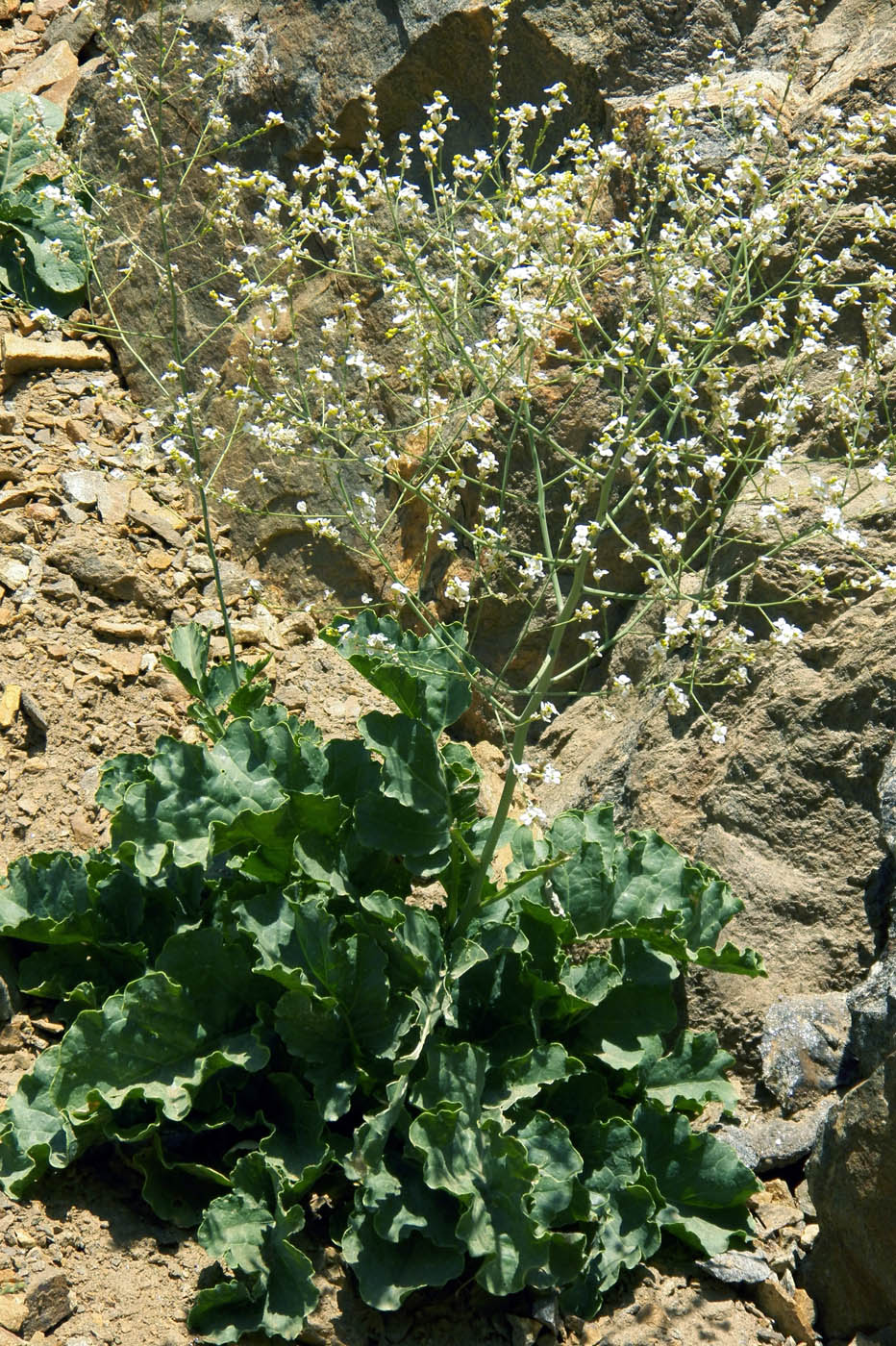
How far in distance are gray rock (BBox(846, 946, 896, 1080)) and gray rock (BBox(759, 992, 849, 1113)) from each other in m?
0.15

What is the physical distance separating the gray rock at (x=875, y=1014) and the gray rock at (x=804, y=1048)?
5.8 inches

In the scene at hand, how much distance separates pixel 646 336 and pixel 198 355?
2.99m

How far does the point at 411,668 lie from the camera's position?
136 inches

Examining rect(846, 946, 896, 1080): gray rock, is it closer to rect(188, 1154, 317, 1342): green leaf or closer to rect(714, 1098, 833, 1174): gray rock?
rect(714, 1098, 833, 1174): gray rock

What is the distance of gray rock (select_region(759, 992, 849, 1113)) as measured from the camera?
11.8ft

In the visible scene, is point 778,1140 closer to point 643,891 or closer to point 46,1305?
point 643,891

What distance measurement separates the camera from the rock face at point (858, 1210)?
119 inches

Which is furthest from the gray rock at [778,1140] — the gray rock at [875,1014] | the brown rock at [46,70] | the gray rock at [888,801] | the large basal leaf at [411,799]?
the brown rock at [46,70]

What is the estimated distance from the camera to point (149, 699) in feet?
15.3

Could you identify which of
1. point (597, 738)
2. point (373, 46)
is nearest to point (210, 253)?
point (373, 46)

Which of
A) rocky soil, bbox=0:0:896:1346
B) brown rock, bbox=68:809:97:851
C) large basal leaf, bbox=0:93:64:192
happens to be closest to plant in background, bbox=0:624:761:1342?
rocky soil, bbox=0:0:896:1346

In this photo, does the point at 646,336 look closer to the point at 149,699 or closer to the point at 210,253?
the point at 149,699

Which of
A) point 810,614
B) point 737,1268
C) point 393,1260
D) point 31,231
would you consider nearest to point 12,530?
point 31,231

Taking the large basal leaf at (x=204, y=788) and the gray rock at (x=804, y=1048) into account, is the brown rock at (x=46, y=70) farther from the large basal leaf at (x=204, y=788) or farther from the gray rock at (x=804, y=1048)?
the gray rock at (x=804, y=1048)
